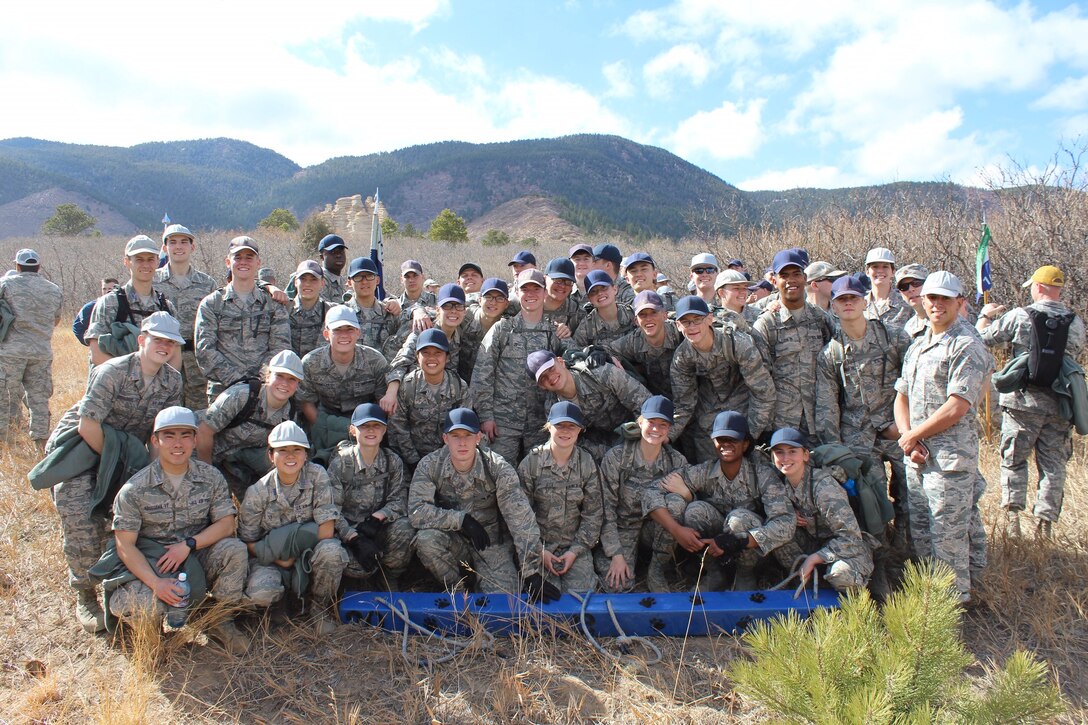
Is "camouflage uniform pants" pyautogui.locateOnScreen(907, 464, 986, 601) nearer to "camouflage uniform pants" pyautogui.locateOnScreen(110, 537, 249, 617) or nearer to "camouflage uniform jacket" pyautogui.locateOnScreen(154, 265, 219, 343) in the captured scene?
"camouflage uniform pants" pyautogui.locateOnScreen(110, 537, 249, 617)

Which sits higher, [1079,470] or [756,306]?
[756,306]

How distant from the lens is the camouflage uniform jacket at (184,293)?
5.64m

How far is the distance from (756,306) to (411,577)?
384 centimetres

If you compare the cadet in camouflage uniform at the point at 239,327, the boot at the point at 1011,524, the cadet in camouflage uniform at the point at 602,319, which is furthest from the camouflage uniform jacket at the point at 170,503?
the boot at the point at 1011,524

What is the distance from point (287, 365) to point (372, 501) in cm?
Result: 111

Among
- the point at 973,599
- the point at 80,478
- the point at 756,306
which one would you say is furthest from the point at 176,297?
the point at 973,599

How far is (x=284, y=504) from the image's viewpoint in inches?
162

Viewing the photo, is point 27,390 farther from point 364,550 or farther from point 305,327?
point 364,550

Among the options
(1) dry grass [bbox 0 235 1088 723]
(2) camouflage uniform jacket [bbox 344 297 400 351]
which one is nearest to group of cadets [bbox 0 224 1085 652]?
(2) camouflage uniform jacket [bbox 344 297 400 351]

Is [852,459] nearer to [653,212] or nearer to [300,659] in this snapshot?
[300,659]

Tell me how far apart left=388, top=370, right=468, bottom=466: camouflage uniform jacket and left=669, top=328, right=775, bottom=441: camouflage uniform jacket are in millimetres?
1700

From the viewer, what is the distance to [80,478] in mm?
4160

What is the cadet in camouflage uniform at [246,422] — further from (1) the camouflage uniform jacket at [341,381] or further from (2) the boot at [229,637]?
(2) the boot at [229,637]

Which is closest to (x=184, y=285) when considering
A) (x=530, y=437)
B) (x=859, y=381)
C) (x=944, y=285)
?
(x=530, y=437)
